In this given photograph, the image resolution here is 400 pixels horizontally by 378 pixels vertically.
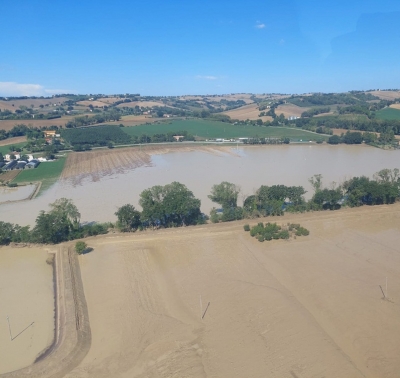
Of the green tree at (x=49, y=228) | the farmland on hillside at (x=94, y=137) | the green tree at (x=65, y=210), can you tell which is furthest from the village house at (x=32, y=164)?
the green tree at (x=49, y=228)

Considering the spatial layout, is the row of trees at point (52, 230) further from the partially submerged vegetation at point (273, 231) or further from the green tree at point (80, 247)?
the partially submerged vegetation at point (273, 231)

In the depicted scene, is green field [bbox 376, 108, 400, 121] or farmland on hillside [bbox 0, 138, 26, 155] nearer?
farmland on hillside [bbox 0, 138, 26, 155]

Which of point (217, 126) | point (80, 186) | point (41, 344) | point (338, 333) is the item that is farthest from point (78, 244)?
point (217, 126)

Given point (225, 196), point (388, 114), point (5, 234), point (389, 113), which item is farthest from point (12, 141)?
point (389, 113)

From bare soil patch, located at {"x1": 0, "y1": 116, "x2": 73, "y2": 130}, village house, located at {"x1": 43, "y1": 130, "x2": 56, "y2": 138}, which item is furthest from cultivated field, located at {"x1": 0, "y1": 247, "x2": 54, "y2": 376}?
bare soil patch, located at {"x1": 0, "y1": 116, "x2": 73, "y2": 130}

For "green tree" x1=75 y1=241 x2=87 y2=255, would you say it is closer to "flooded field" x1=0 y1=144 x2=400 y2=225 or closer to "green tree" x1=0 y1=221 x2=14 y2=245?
"green tree" x1=0 y1=221 x2=14 y2=245

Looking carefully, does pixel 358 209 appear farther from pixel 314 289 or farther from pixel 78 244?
pixel 78 244

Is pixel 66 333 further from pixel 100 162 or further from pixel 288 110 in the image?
pixel 288 110
